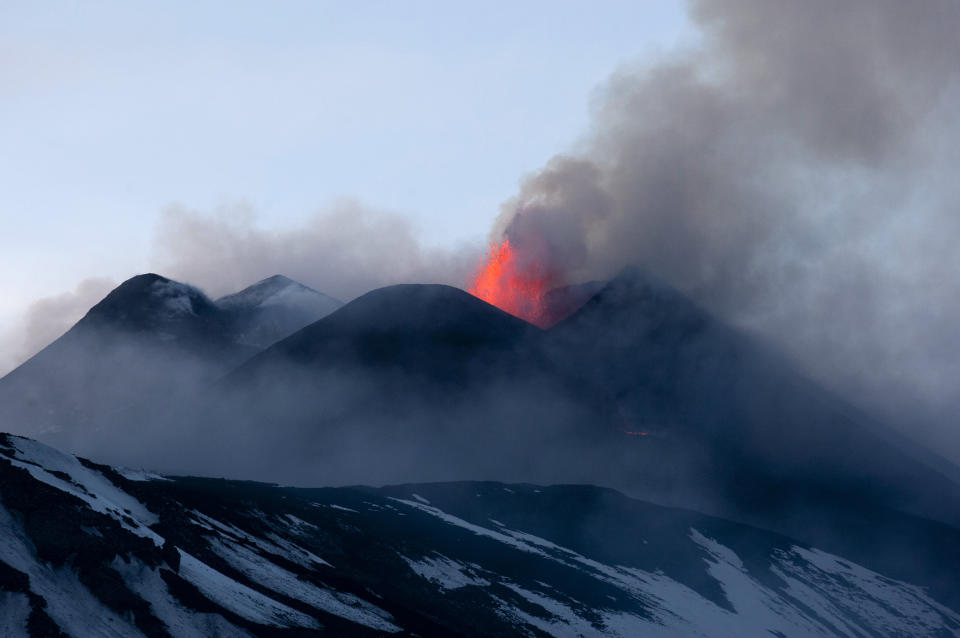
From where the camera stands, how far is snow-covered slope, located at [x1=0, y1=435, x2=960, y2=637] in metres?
51.0

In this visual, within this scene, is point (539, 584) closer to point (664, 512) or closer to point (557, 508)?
point (557, 508)

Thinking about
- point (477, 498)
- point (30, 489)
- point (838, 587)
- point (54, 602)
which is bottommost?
point (54, 602)

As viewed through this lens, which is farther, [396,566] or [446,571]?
[446,571]

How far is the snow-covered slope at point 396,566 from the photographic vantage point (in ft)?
167

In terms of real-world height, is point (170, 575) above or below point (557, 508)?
below

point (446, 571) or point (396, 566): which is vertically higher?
point (446, 571)

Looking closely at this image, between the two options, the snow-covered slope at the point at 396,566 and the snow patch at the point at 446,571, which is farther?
the snow patch at the point at 446,571

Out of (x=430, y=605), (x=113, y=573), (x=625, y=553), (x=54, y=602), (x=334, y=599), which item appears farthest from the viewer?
(x=625, y=553)

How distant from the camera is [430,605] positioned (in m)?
90.9

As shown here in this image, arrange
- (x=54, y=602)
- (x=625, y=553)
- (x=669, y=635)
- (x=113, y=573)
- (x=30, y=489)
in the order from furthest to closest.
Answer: (x=625, y=553) → (x=669, y=635) → (x=30, y=489) → (x=113, y=573) → (x=54, y=602)

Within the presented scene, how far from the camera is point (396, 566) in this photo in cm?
9838

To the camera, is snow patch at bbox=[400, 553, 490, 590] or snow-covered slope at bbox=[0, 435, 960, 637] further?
snow patch at bbox=[400, 553, 490, 590]

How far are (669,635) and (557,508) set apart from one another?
56.2 m

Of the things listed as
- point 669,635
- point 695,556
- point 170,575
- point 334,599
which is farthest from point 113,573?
point 695,556
